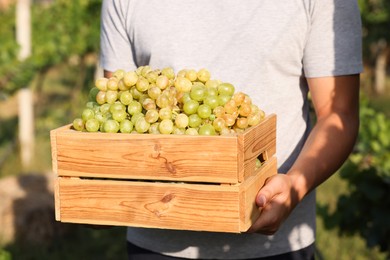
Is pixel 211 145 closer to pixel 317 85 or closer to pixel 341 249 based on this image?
pixel 317 85

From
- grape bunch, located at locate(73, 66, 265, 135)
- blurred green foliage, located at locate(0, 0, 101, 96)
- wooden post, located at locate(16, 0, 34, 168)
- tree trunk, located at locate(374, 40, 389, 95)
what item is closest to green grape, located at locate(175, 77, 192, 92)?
grape bunch, located at locate(73, 66, 265, 135)

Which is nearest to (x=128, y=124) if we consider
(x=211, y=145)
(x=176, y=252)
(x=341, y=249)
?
(x=211, y=145)

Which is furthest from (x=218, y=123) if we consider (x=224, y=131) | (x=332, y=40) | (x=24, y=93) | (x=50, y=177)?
(x=24, y=93)

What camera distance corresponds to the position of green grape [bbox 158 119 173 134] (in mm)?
2281

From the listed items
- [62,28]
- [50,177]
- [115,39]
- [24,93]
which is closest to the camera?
[115,39]

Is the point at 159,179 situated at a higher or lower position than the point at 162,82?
lower

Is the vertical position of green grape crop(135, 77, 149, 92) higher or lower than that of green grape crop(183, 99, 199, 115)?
higher

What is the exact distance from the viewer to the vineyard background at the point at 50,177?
5.63 m

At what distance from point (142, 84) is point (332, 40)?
27.1 inches

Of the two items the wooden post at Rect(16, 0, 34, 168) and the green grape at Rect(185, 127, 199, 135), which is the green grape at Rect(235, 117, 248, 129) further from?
the wooden post at Rect(16, 0, 34, 168)

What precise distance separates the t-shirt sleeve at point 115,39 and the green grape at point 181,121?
2.31 feet

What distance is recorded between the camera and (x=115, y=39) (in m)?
2.94

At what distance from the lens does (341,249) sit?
24.8 ft

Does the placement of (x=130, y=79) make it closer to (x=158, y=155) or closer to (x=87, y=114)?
(x=87, y=114)
